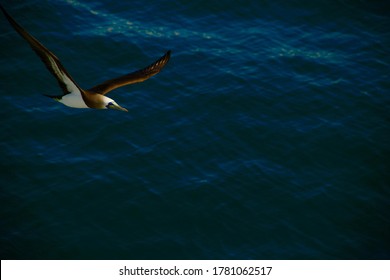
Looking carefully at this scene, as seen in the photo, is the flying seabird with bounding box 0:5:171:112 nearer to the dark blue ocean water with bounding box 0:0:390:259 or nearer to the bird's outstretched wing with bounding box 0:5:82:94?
the bird's outstretched wing with bounding box 0:5:82:94

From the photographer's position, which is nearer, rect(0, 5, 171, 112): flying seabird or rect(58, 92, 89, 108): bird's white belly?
rect(0, 5, 171, 112): flying seabird

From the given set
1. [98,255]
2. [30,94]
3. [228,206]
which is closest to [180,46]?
[30,94]

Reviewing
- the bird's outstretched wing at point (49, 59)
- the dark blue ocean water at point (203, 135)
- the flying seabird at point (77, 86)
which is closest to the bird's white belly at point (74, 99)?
the flying seabird at point (77, 86)


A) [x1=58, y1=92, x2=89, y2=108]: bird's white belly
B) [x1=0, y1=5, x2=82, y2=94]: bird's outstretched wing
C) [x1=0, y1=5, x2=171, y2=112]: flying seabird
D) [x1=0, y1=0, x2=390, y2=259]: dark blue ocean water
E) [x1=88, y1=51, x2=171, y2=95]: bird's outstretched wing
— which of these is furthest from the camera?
[x1=0, y1=0, x2=390, y2=259]: dark blue ocean water

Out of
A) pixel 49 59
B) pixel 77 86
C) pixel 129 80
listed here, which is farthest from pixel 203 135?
pixel 49 59

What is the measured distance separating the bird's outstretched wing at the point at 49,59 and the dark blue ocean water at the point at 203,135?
29.9 feet

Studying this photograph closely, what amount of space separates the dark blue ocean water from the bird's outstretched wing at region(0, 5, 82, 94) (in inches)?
359

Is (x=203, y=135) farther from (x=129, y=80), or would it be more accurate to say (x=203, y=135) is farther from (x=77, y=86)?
(x=77, y=86)

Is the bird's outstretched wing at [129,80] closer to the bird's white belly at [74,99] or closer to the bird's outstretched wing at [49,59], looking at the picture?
the bird's white belly at [74,99]

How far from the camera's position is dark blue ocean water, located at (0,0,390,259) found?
2695 cm

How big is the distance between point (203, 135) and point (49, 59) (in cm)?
1456

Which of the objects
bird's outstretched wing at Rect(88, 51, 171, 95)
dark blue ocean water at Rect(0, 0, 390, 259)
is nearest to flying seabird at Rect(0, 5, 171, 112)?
bird's outstretched wing at Rect(88, 51, 171, 95)

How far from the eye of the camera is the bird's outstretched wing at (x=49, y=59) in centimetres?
1557

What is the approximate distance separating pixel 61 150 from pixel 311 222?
1304cm
